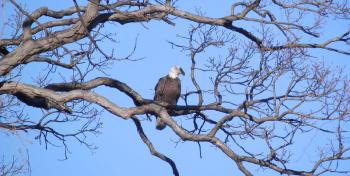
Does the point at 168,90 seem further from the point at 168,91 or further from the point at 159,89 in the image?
Answer: the point at 159,89

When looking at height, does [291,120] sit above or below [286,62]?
below

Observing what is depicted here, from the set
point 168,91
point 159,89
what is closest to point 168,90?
point 168,91

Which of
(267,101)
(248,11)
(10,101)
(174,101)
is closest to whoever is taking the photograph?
(267,101)

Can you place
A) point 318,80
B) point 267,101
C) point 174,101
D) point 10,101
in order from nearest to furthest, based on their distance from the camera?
point 318,80
point 267,101
point 10,101
point 174,101

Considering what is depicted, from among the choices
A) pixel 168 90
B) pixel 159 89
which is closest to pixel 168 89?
pixel 168 90

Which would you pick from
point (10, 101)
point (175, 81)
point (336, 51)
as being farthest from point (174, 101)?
point (336, 51)

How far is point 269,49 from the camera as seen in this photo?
5895 millimetres

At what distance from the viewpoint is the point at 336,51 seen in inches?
239

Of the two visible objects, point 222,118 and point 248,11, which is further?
point 248,11

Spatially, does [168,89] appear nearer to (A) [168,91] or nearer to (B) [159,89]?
(A) [168,91]

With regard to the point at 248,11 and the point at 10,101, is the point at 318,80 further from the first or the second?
the point at 10,101

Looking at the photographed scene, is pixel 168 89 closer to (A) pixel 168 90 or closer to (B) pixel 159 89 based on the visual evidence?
(A) pixel 168 90

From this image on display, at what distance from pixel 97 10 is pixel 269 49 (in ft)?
6.03

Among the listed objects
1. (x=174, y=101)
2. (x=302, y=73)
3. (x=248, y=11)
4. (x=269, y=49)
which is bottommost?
(x=302, y=73)
